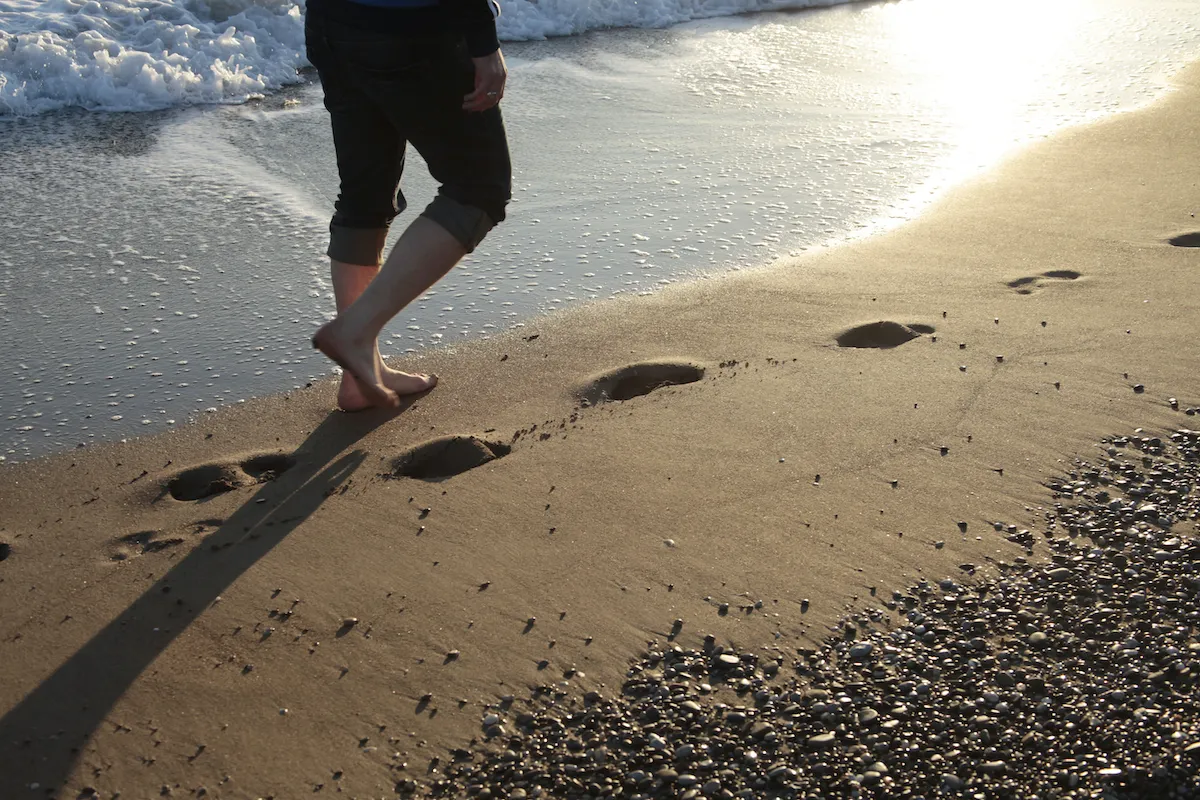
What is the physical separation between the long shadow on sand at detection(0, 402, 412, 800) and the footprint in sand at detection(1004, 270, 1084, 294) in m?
1.92

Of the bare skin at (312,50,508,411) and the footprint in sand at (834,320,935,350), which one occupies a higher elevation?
the bare skin at (312,50,508,411)

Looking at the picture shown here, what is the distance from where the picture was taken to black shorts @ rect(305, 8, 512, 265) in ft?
8.23

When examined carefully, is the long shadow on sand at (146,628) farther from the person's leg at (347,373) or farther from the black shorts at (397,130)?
the black shorts at (397,130)

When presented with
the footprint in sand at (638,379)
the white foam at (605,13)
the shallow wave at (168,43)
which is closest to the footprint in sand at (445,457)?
the footprint in sand at (638,379)

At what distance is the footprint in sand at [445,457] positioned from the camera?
2.65 metres

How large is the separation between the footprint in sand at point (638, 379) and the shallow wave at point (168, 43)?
13.0 feet

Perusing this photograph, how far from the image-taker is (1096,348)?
2975 mm

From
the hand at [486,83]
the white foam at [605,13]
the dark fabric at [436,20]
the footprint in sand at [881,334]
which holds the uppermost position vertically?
the dark fabric at [436,20]

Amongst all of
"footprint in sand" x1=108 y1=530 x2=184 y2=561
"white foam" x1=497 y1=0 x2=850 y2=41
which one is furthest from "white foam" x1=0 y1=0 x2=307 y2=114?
"footprint in sand" x1=108 y1=530 x2=184 y2=561

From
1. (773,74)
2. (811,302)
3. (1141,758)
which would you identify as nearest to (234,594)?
(1141,758)

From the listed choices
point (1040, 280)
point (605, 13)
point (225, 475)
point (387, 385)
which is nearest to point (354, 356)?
point (387, 385)

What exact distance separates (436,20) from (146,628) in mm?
1350

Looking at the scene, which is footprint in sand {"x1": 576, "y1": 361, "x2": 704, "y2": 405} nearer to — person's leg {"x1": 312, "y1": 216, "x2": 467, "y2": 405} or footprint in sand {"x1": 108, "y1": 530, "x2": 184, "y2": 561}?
person's leg {"x1": 312, "y1": 216, "x2": 467, "y2": 405}

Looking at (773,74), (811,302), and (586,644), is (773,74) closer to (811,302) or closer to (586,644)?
(811,302)
